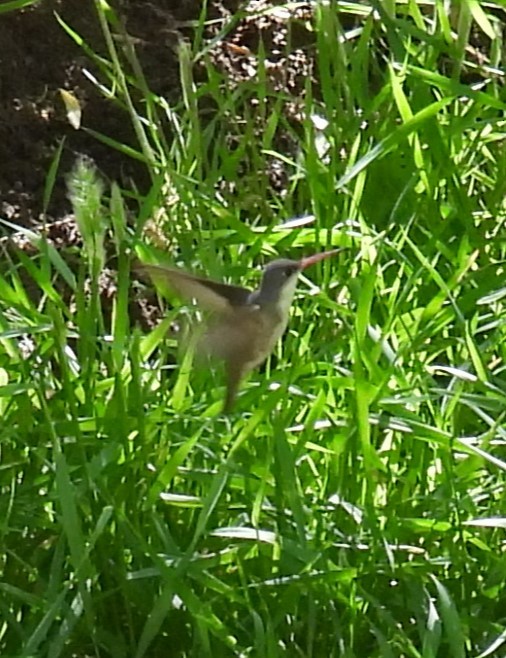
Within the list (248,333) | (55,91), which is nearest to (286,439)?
(248,333)

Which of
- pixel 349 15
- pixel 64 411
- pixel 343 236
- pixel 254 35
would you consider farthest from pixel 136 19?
pixel 64 411

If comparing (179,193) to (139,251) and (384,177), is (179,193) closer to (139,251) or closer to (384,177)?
(139,251)

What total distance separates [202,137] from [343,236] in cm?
20

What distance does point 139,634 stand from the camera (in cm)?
122

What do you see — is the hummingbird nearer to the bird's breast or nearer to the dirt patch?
the bird's breast

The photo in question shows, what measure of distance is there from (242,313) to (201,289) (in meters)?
0.05

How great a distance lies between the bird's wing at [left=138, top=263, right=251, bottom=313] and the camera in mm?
1001

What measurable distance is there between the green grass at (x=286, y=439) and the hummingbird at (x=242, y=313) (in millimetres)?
89

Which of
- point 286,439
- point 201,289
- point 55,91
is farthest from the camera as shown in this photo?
point 55,91

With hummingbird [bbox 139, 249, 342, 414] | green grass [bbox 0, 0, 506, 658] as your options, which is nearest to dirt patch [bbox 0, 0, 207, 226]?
green grass [bbox 0, 0, 506, 658]

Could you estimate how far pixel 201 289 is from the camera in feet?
3.38

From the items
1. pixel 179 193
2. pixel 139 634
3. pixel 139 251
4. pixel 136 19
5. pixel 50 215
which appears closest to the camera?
pixel 139 634

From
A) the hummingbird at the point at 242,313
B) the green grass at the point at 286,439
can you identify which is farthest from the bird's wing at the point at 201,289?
the green grass at the point at 286,439

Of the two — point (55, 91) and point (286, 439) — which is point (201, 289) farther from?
point (55, 91)
